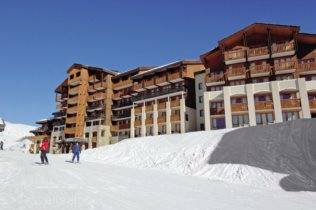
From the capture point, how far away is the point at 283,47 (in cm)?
3919

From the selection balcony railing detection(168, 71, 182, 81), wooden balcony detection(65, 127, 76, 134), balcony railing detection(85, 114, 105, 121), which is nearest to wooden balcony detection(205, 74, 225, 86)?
balcony railing detection(168, 71, 182, 81)

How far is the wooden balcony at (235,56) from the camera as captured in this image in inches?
1657

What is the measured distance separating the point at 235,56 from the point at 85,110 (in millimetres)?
38720

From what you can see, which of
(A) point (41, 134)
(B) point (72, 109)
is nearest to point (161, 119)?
(B) point (72, 109)

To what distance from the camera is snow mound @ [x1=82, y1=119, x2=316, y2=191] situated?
17672 millimetres

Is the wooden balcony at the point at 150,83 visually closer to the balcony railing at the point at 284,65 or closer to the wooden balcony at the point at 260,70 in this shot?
the wooden balcony at the point at 260,70

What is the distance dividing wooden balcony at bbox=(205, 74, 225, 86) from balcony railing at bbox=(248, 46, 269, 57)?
4774 mm

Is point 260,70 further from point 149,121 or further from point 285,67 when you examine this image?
point 149,121

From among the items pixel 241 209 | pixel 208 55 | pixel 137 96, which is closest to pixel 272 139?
pixel 241 209

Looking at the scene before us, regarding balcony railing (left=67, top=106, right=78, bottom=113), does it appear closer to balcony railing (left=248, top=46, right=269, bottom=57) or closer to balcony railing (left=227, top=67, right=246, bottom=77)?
balcony railing (left=227, top=67, right=246, bottom=77)

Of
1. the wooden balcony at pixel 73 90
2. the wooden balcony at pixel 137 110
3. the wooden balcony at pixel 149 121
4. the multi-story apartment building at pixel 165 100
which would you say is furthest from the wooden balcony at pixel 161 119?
the wooden balcony at pixel 73 90

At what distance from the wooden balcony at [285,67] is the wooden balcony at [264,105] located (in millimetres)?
4375

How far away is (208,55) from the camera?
153 feet

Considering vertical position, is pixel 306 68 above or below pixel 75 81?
below
